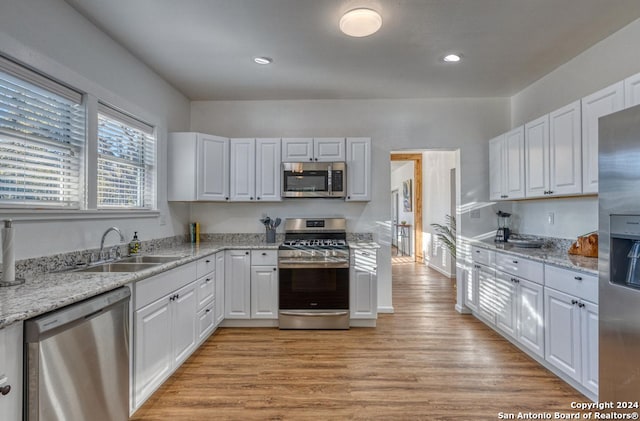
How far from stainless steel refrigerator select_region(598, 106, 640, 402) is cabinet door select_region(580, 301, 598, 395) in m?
0.13

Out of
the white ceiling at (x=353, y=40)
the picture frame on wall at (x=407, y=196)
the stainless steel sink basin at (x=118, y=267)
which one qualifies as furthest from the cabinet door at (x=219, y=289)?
the picture frame on wall at (x=407, y=196)

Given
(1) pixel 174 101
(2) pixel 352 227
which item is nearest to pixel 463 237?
(2) pixel 352 227

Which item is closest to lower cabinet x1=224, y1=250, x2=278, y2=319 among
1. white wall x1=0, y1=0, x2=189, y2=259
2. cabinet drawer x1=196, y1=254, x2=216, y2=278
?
cabinet drawer x1=196, y1=254, x2=216, y2=278

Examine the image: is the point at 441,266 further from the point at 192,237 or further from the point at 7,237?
the point at 7,237

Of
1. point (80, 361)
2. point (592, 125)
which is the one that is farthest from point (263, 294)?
point (592, 125)

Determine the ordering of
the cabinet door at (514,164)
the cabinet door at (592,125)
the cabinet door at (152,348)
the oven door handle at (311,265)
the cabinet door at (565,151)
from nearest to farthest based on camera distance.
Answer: the cabinet door at (152,348)
the cabinet door at (592,125)
the cabinet door at (565,151)
the cabinet door at (514,164)
the oven door handle at (311,265)

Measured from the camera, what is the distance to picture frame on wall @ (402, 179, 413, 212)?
853 cm

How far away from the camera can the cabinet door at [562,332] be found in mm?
2160

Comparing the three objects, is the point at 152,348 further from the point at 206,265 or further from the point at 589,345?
the point at 589,345

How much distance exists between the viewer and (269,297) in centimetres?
345

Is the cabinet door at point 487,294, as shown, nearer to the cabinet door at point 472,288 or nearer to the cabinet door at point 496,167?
the cabinet door at point 472,288

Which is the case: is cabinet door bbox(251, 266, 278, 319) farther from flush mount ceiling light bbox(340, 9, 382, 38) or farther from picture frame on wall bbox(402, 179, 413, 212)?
picture frame on wall bbox(402, 179, 413, 212)

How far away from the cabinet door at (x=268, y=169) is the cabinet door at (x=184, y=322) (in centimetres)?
142

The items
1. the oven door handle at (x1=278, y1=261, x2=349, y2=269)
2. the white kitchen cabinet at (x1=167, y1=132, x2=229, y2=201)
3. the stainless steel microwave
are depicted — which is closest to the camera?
the oven door handle at (x1=278, y1=261, x2=349, y2=269)
